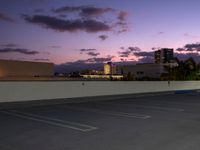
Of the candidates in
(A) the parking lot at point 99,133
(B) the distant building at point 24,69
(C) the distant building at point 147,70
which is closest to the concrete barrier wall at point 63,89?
(A) the parking lot at point 99,133

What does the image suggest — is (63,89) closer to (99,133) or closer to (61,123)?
(61,123)

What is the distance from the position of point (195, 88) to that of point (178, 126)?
2900 cm

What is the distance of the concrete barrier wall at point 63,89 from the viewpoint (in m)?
16.3

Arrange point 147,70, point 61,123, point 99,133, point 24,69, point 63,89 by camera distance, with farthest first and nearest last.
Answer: point 147,70
point 24,69
point 63,89
point 61,123
point 99,133

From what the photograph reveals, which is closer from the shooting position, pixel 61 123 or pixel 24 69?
pixel 61 123

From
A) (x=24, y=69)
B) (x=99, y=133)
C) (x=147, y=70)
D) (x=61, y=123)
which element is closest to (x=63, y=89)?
(x=61, y=123)

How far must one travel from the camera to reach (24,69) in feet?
107

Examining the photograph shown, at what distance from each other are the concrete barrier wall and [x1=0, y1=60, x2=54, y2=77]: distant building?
13358mm

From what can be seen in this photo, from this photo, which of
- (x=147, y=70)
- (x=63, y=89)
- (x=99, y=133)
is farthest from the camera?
(x=147, y=70)

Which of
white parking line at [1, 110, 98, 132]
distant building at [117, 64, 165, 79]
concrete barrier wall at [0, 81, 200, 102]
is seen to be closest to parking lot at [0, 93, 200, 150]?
white parking line at [1, 110, 98, 132]

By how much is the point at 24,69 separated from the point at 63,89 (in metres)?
14.9

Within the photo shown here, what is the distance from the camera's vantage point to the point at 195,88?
1416 inches

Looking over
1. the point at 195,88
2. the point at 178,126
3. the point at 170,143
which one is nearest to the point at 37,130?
the point at 170,143

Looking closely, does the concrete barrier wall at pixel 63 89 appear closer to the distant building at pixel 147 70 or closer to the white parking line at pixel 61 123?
the white parking line at pixel 61 123
